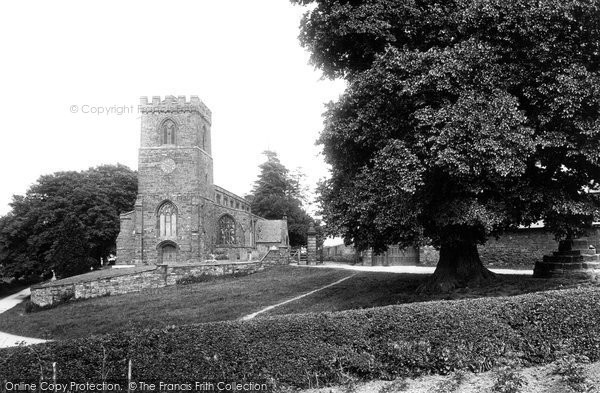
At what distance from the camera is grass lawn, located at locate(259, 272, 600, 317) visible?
41.9ft

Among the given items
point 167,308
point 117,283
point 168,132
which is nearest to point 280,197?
point 168,132

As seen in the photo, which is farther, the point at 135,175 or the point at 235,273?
the point at 135,175

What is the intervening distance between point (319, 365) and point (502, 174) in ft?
21.5

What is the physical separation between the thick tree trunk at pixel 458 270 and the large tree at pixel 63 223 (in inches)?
1255

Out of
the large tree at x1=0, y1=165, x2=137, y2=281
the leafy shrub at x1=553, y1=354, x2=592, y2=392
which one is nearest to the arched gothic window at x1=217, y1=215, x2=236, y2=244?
the large tree at x1=0, y1=165, x2=137, y2=281

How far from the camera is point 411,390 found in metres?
7.37

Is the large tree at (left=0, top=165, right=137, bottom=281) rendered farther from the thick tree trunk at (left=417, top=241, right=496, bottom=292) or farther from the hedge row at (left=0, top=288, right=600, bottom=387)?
the hedge row at (left=0, top=288, right=600, bottom=387)

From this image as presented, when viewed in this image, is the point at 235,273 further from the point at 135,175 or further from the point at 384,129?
the point at 135,175

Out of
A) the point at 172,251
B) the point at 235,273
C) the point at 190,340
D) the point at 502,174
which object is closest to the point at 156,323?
the point at 190,340

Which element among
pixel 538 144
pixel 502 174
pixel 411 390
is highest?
pixel 538 144

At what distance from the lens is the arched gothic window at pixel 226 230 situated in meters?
45.6

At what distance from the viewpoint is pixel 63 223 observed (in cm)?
3881

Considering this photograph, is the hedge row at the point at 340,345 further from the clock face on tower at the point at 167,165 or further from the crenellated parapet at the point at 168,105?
the crenellated parapet at the point at 168,105

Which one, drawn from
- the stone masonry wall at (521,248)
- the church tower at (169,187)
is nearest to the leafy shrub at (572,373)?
the stone masonry wall at (521,248)
